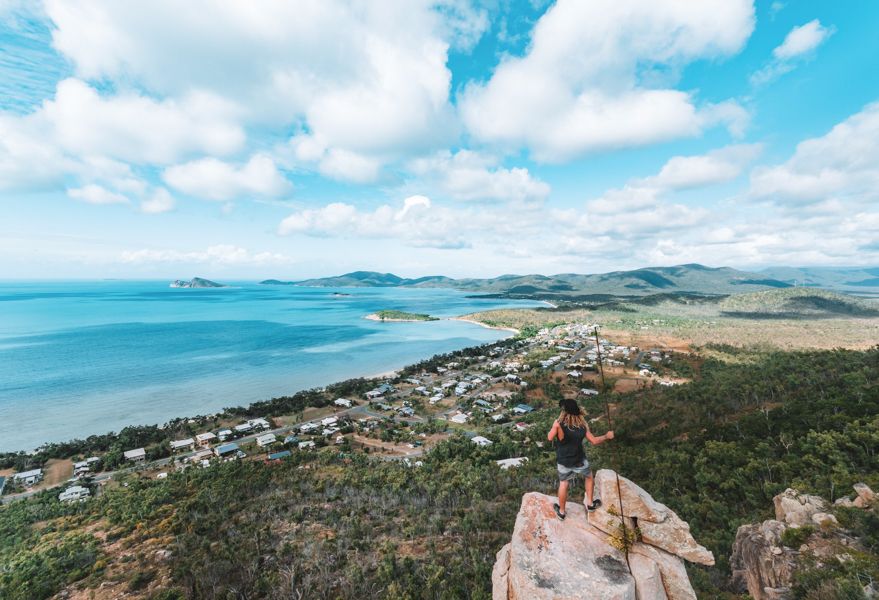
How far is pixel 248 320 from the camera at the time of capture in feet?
489

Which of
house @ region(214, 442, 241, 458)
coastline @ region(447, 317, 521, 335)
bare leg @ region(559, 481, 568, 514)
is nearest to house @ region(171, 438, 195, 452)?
house @ region(214, 442, 241, 458)

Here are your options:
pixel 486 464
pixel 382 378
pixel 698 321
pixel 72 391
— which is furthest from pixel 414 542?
pixel 698 321

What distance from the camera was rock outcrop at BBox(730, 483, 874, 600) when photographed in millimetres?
10664

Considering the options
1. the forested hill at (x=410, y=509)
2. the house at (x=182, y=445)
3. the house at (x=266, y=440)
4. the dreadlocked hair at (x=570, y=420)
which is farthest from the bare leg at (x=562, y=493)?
the house at (x=182, y=445)

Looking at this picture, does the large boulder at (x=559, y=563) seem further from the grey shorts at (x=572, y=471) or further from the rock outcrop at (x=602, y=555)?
the grey shorts at (x=572, y=471)

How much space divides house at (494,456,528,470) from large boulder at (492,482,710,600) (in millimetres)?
20697

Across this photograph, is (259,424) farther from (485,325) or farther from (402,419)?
(485,325)

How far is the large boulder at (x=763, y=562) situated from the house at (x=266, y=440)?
39.0m

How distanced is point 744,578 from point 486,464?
63.1ft

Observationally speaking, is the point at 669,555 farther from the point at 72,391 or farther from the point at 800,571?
the point at 72,391

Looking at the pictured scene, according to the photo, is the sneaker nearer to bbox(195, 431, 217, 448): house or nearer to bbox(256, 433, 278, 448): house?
bbox(256, 433, 278, 448): house

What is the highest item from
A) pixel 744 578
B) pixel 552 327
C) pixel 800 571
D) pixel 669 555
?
pixel 669 555

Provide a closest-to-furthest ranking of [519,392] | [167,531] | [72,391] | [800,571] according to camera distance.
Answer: [800,571]
[167,531]
[519,392]
[72,391]

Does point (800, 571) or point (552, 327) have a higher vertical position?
point (800, 571)
